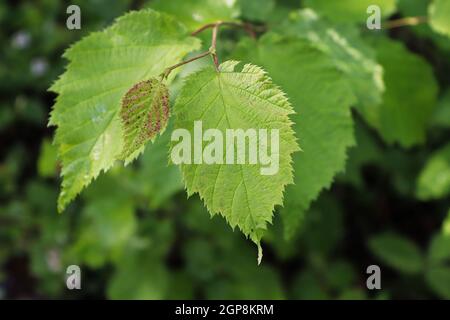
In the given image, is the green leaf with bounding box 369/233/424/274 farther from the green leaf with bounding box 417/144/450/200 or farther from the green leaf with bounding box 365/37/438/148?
the green leaf with bounding box 365/37/438/148

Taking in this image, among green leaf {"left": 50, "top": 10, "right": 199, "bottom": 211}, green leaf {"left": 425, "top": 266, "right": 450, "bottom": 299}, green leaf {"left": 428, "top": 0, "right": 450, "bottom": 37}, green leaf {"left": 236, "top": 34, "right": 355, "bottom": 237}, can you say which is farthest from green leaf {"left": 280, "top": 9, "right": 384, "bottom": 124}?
green leaf {"left": 425, "top": 266, "right": 450, "bottom": 299}

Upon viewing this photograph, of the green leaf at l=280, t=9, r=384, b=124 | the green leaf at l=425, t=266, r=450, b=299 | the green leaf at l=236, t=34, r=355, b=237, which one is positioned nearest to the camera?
the green leaf at l=236, t=34, r=355, b=237

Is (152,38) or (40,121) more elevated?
(40,121)

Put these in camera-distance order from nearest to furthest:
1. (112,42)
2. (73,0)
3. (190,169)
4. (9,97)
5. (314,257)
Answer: (190,169) → (112,42) → (314,257) → (73,0) → (9,97)

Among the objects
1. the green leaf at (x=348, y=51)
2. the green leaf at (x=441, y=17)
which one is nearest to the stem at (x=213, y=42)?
the green leaf at (x=348, y=51)

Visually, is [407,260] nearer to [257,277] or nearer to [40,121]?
[257,277]

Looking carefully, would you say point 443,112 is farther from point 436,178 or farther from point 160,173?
point 160,173

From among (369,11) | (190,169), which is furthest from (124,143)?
(369,11)
